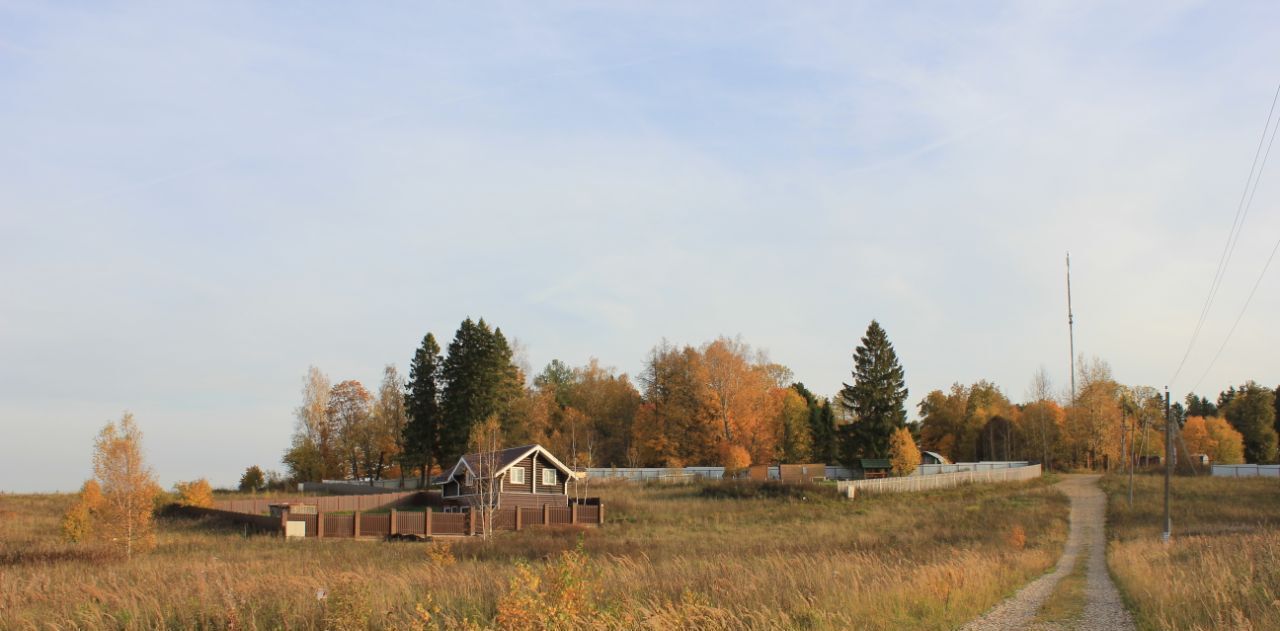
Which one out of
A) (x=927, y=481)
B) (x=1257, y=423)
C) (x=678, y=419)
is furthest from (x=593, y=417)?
(x=1257, y=423)

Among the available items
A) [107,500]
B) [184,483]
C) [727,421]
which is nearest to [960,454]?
[727,421]

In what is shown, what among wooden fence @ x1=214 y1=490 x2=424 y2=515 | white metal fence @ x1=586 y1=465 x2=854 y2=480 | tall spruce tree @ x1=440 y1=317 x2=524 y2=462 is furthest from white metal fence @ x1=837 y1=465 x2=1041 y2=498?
tall spruce tree @ x1=440 y1=317 x2=524 y2=462

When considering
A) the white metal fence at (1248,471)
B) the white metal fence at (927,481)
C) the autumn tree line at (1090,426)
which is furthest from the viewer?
the autumn tree line at (1090,426)

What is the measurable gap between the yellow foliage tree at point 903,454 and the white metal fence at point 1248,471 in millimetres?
23264

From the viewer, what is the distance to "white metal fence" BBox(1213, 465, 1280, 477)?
70.8 m

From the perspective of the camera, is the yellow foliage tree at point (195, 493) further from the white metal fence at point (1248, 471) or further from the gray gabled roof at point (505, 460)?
the white metal fence at point (1248, 471)

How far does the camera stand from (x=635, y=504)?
55469mm

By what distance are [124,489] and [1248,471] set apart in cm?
7724

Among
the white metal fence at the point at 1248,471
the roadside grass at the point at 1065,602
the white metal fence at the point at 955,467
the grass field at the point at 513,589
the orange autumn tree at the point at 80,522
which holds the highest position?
the grass field at the point at 513,589

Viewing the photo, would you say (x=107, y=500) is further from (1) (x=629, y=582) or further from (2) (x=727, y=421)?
(2) (x=727, y=421)

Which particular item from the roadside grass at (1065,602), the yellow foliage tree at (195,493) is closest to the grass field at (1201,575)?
the roadside grass at (1065,602)

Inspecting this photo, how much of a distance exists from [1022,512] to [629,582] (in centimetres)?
4073

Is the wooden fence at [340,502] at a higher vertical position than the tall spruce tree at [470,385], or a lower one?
lower

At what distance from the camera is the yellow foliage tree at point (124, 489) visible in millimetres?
32562
